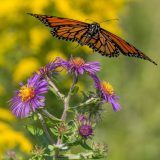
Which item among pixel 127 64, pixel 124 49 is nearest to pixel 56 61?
pixel 124 49

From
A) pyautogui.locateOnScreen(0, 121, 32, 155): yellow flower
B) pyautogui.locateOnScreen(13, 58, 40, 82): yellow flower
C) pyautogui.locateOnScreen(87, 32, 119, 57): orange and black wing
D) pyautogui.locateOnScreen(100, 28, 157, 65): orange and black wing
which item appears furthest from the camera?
pyautogui.locateOnScreen(13, 58, 40, 82): yellow flower

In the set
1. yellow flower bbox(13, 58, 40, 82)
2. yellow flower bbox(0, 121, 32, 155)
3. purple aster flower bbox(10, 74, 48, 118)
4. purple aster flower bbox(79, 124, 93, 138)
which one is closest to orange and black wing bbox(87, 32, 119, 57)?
purple aster flower bbox(10, 74, 48, 118)

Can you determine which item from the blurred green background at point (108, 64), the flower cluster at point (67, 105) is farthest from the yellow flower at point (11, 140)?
the flower cluster at point (67, 105)

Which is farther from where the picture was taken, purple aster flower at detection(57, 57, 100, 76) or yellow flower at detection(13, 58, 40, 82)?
yellow flower at detection(13, 58, 40, 82)

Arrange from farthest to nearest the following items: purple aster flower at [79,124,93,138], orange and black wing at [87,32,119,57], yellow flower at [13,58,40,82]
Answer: yellow flower at [13,58,40,82] < orange and black wing at [87,32,119,57] < purple aster flower at [79,124,93,138]

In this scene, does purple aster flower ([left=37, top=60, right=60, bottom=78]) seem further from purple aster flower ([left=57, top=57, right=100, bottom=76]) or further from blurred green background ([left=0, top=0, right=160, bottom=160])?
blurred green background ([left=0, top=0, right=160, bottom=160])

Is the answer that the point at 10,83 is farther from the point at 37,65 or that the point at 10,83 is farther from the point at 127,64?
the point at 127,64
